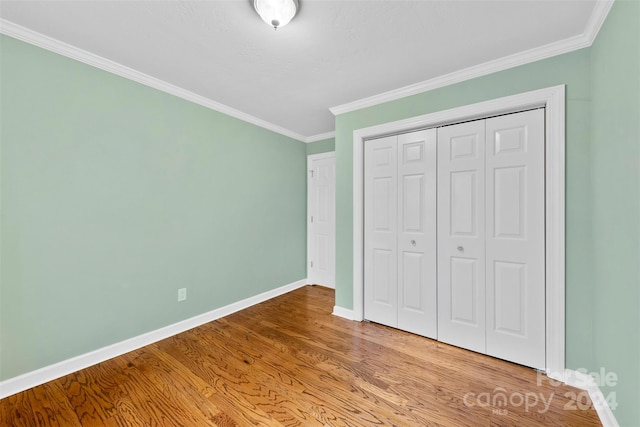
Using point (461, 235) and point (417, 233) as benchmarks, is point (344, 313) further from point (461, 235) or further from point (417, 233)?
point (461, 235)

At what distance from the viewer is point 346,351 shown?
7.18 feet

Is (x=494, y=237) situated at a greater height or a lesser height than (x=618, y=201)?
lesser

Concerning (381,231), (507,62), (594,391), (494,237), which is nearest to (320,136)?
(381,231)

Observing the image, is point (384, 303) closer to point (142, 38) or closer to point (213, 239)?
point (213, 239)

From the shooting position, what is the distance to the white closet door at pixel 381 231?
2.58 meters

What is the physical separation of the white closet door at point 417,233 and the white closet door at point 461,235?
7 centimetres

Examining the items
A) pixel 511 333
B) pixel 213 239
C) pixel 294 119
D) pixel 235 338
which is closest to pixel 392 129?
pixel 294 119

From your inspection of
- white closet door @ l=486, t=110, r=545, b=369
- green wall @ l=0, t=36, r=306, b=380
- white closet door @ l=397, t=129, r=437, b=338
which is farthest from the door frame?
green wall @ l=0, t=36, r=306, b=380

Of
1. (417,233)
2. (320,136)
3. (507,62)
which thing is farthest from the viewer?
(320,136)

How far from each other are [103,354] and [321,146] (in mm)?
3443

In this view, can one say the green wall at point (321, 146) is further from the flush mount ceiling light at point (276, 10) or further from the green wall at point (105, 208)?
the flush mount ceiling light at point (276, 10)

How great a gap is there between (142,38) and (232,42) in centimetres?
63

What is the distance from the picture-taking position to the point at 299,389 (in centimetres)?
172

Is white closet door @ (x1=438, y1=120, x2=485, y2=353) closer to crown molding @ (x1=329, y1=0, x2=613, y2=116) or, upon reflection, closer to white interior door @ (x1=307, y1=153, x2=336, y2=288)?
crown molding @ (x1=329, y1=0, x2=613, y2=116)
